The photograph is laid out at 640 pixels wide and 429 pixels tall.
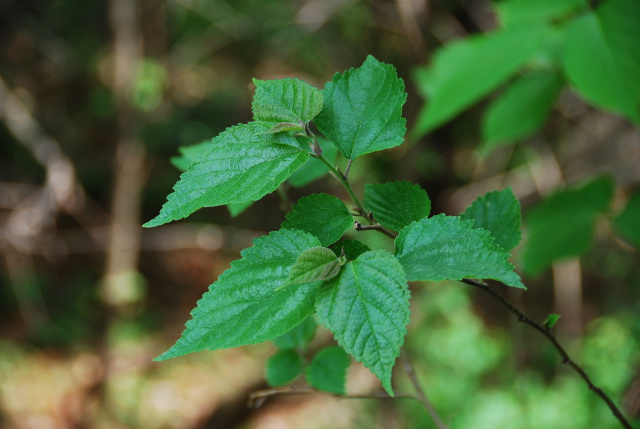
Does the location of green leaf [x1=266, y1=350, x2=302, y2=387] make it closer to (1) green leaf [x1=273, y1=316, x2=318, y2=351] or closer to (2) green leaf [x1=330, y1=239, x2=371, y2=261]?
(1) green leaf [x1=273, y1=316, x2=318, y2=351]

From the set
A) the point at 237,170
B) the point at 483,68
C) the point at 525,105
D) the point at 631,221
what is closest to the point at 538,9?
the point at 483,68

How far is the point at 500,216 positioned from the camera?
0.66 metres

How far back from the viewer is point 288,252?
500 millimetres

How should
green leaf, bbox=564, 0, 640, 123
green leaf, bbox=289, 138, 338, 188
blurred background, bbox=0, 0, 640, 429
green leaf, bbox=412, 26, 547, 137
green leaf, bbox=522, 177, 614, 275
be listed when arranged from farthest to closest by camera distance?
blurred background, bbox=0, 0, 640, 429
green leaf, bbox=522, 177, 614, 275
green leaf, bbox=412, 26, 547, 137
green leaf, bbox=564, 0, 640, 123
green leaf, bbox=289, 138, 338, 188

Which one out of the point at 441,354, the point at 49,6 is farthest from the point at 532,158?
the point at 49,6

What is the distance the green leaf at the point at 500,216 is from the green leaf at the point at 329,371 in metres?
0.32

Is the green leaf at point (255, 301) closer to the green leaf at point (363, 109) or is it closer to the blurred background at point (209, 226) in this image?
the green leaf at point (363, 109)

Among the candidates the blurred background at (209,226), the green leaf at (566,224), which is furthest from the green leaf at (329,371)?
the blurred background at (209,226)

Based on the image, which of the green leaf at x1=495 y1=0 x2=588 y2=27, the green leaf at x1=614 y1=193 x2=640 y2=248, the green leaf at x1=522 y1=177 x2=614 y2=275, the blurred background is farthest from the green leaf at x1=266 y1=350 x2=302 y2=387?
the blurred background

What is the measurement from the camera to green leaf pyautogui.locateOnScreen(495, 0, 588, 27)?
1381 mm

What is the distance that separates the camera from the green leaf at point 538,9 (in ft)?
4.53

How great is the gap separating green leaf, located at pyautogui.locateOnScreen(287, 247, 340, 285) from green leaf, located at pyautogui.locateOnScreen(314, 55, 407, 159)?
12cm

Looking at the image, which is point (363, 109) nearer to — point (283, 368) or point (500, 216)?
point (500, 216)

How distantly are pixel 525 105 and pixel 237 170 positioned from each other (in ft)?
5.17
